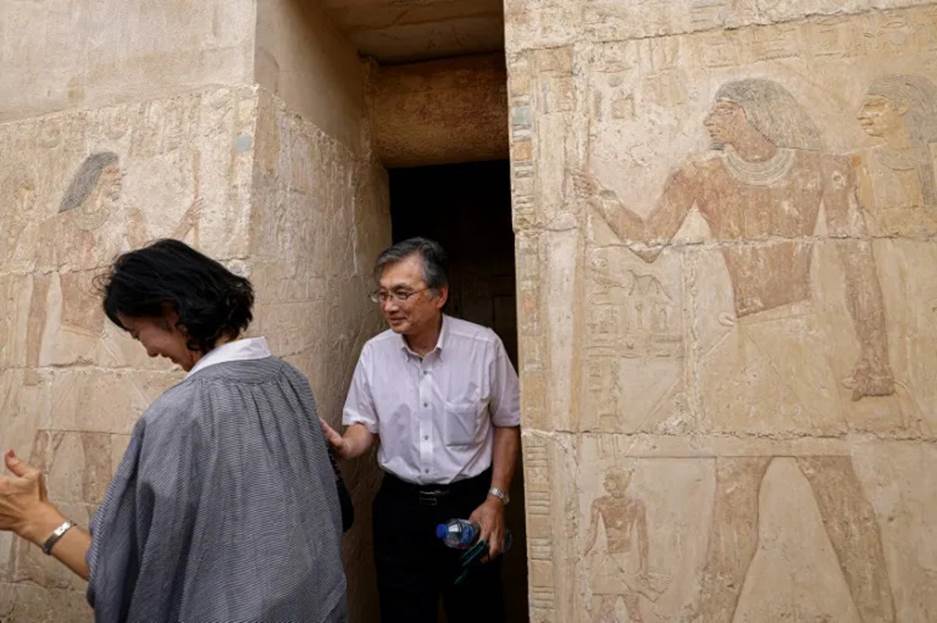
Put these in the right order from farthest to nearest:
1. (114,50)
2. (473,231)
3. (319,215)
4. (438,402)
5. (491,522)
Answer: (473,231)
(319,215)
(114,50)
(438,402)
(491,522)

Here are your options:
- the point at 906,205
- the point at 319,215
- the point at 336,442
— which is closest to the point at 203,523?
the point at 336,442

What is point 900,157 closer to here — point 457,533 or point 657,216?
point 657,216

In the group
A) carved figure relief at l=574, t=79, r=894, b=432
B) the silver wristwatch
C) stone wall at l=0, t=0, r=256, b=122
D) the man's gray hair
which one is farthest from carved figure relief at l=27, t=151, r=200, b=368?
carved figure relief at l=574, t=79, r=894, b=432

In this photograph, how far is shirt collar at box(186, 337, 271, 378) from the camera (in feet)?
4.50

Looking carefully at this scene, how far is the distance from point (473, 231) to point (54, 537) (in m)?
3.35

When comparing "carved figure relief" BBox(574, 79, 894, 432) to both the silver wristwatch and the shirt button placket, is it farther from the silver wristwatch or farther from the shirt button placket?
the shirt button placket

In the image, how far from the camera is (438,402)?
7.41 ft

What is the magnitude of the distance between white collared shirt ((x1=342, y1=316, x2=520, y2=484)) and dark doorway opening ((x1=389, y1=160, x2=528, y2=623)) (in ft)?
6.13

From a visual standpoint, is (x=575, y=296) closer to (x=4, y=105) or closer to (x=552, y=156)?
(x=552, y=156)

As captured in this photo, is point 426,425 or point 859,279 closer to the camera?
point 859,279

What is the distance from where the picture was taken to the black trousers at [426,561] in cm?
225

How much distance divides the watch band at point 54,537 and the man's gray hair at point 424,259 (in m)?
1.24

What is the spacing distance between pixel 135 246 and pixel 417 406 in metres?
1.25

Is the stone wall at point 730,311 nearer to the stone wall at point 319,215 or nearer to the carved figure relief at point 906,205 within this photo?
the carved figure relief at point 906,205
